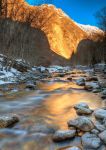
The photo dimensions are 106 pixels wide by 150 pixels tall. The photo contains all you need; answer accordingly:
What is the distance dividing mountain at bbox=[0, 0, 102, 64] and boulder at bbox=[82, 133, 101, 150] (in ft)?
80.8

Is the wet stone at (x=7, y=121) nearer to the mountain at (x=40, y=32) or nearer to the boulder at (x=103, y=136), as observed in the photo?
the boulder at (x=103, y=136)

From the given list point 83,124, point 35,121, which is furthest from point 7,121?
point 83,124

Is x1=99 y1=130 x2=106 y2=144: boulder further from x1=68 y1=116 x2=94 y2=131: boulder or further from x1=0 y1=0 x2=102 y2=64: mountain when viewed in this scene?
x1=0 y1=0 x2=102 y2=64: mountain

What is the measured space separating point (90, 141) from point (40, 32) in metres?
77.8

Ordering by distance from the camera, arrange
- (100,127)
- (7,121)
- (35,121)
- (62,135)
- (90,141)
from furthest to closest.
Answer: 1. (35,121)
2. (7,121)
3. (100,127)
4. (62,135)
5. (90,141)

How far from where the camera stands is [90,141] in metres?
5.48

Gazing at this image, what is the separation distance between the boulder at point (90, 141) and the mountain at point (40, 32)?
80.8 ft

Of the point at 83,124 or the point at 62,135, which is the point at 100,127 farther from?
the point at 62,135

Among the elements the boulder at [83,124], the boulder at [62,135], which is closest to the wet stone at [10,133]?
the boulder at [62,135]

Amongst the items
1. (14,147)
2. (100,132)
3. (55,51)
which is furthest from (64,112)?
(55,51)

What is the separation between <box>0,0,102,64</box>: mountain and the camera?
121 ft

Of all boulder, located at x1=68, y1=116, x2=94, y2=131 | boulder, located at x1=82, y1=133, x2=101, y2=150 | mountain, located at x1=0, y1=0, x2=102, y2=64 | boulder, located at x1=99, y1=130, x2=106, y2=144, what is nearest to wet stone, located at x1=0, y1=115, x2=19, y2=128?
boulder, located at x1=68, y1=116, x2=94, y2=131

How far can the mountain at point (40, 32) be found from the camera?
36847 mm

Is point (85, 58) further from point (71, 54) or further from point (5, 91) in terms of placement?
point (5, 91)
